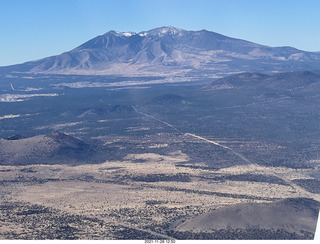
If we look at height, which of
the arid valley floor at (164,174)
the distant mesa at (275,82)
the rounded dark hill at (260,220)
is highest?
the distant mesa at (275,82)

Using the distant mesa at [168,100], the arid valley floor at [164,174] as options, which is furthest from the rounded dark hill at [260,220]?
the distant mesa at [168,100]

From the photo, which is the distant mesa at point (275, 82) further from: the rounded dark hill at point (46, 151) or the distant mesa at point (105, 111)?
the rounded dark hill at point (46, 151)

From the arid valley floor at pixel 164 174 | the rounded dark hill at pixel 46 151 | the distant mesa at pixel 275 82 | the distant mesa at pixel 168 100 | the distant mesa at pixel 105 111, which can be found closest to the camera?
the arid valley floor at pixel 164 174

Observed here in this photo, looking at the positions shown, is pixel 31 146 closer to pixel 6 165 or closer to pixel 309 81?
pixel 6 165

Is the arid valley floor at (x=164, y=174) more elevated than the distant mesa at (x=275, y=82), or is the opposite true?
the distant mesa at (x=275, y=82)

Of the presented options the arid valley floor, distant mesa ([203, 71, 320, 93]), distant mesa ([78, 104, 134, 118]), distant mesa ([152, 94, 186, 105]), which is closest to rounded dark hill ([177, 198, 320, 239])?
the arid valley floor

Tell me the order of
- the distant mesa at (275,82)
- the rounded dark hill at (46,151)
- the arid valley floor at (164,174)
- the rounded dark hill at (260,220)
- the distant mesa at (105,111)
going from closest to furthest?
the rounded dark hill at (260,220) < the arid valley floor at (164,174) < the rounded dark hill at (46,151) < the distant mesa at (105,111) < the distant mesa at (275,82)

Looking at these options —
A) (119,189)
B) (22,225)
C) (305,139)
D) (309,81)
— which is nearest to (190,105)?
(309,81)

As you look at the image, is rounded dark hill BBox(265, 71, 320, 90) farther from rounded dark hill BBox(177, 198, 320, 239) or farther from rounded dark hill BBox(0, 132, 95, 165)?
rounded dark hill BBox(177, 198, 320, 239)

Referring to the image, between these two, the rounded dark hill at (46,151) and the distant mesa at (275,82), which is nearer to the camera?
the rounded dark hill at (46,151)
